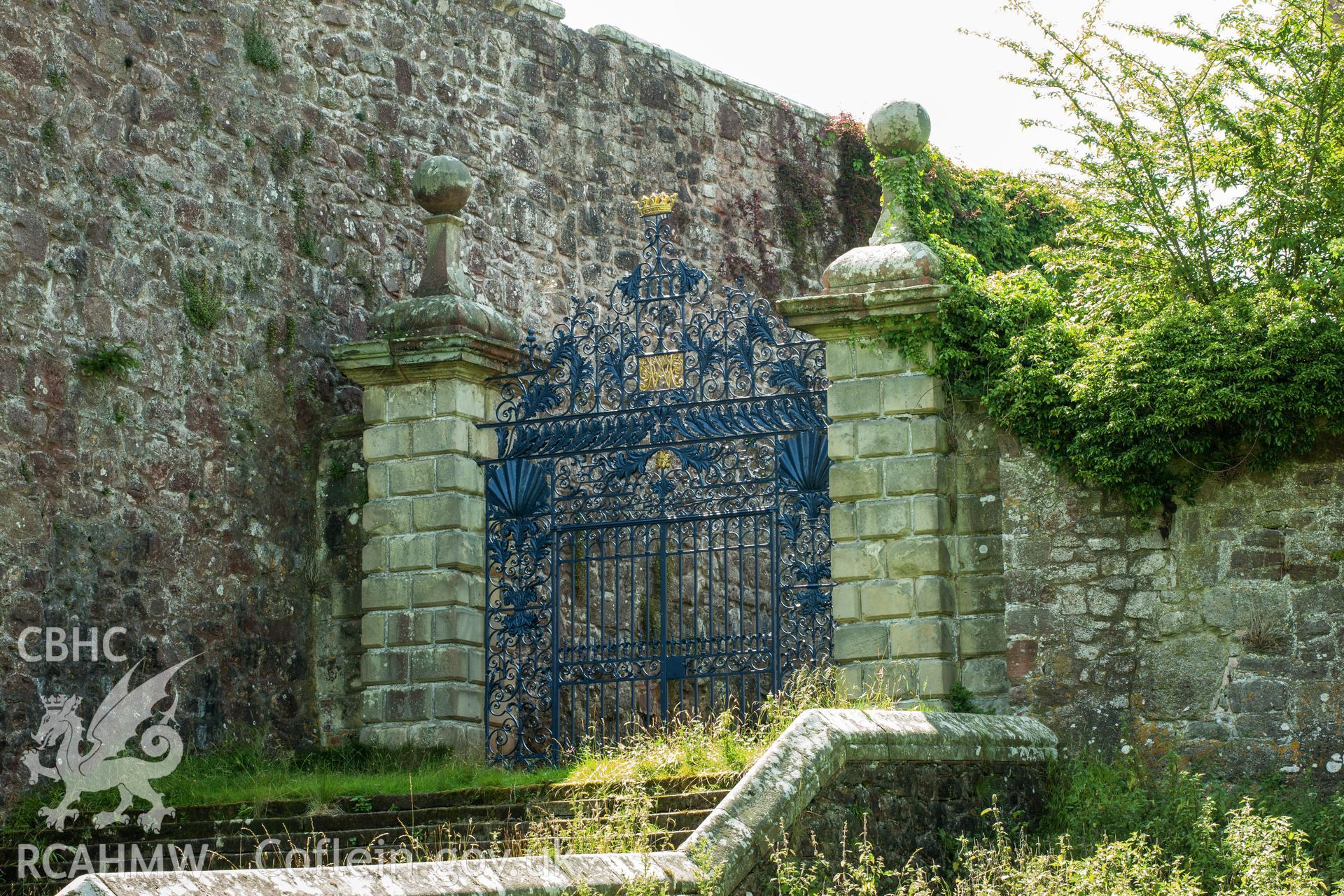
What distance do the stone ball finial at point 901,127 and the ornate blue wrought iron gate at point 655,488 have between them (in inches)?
48.0

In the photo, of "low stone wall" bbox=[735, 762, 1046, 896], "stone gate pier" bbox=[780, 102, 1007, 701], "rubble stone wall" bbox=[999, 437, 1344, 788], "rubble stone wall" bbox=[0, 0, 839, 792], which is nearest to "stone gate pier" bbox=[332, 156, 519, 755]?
"rubble stone wall" bbox=[0, 0, 839, 792]

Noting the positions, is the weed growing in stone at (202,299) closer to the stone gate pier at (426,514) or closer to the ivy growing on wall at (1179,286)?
the stone gate pier at (426,514)

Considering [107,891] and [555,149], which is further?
[555,149]

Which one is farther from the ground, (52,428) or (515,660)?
(52,428)

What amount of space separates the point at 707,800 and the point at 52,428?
4532 mm

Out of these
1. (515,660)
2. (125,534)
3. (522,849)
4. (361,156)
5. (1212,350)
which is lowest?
(522,849)

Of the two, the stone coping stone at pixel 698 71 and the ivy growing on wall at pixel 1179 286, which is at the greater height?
the stone coping stone at pixel 698 71

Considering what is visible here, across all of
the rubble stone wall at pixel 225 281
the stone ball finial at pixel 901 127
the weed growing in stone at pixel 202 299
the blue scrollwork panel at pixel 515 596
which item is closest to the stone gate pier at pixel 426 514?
the blue scrollwork panel at pixel 515 596

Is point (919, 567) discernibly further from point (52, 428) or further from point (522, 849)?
point (52, 428)

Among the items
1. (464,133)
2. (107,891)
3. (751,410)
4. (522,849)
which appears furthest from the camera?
(464,133)

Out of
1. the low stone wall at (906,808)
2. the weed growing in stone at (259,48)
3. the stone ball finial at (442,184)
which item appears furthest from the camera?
the weed growing in stone at (259,48)

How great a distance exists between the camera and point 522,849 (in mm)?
8242

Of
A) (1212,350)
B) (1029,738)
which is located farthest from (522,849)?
(1212,350)

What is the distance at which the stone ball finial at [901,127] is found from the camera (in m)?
10.9
